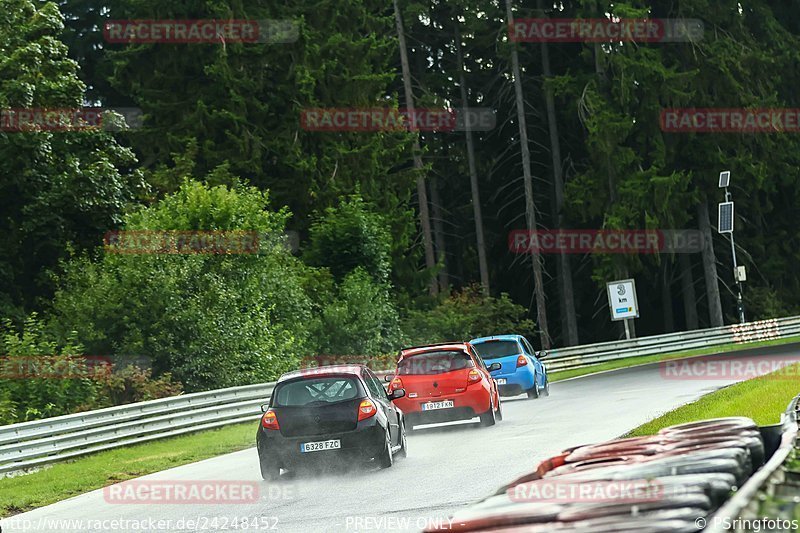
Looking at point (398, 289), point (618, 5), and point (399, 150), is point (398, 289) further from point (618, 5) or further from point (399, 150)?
point (618, 5)

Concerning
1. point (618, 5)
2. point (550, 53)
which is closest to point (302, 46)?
point (618, 5)

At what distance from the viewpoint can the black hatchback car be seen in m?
16.0

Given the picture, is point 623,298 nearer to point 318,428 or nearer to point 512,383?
point 512,383

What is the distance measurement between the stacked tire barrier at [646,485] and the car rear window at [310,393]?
8957 millimetres

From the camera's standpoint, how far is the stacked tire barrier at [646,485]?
4.94 meters

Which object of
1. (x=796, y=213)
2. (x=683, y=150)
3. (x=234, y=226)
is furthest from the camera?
(x=796, y=213)

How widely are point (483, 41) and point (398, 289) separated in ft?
49.3

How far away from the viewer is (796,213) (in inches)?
2466
